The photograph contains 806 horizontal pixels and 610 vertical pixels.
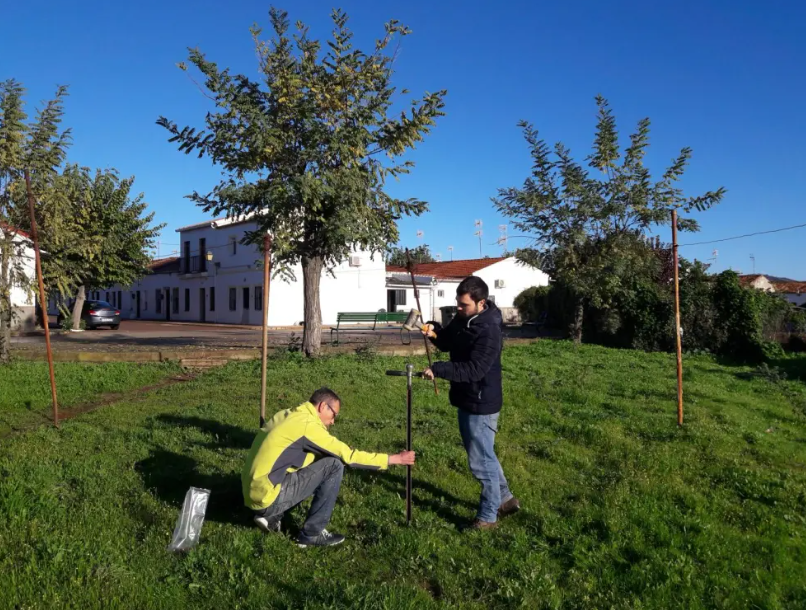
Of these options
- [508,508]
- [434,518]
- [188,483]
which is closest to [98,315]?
[188,483]

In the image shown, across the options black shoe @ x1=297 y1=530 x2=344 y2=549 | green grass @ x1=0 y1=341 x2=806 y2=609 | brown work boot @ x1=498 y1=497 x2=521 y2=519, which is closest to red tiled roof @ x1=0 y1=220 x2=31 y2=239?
green grass @ x1=0 y1=341 x2=806 y2=609

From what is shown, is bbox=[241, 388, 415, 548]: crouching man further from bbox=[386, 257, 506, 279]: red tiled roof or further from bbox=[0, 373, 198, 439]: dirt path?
bbox=[386, 257, 506, 279]: red tiled roof

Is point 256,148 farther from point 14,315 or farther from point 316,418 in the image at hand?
point 316,418

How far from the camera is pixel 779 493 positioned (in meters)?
5.68

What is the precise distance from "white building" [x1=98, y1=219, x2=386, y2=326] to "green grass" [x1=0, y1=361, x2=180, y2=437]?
63.1ft

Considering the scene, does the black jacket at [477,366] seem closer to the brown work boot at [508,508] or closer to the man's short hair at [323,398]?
the man's short hair at [323,398]

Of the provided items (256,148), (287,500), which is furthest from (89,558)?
(256,148)

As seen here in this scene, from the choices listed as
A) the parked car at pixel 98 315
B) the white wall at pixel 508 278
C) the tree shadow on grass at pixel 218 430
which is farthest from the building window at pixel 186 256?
the tree shadow on grass at pixel 218 430

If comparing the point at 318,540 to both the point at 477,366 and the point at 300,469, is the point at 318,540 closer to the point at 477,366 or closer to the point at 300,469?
the point at 300,469

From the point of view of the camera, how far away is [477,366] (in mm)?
4742

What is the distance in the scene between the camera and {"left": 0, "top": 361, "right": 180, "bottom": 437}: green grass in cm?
962

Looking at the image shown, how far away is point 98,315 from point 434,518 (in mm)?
30843

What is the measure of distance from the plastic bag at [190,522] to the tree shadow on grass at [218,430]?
2448mm

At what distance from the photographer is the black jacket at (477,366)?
186 inches
